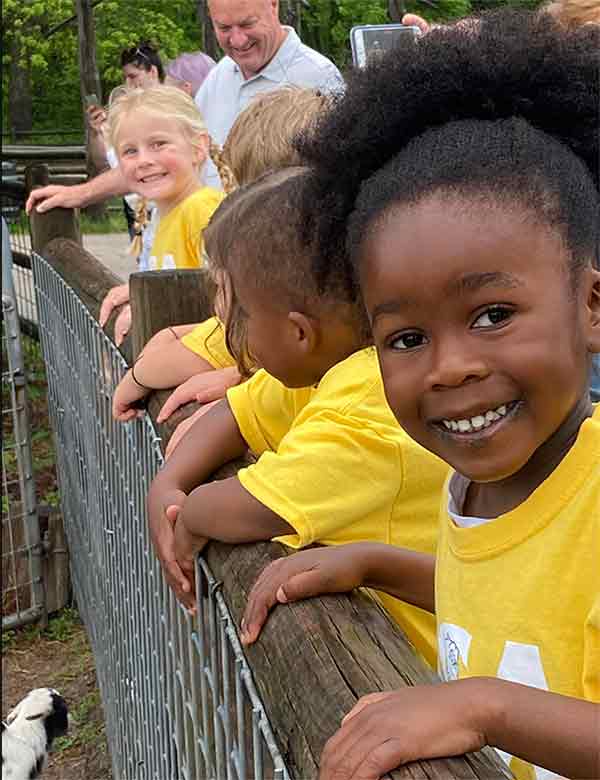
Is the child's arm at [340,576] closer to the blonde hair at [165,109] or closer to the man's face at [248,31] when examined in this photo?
the blonde hair at [165,109]

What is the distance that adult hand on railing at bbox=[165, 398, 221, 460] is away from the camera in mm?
2273

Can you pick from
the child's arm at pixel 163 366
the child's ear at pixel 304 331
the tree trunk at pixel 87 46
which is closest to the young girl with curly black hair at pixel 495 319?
the child's ear at pixel 304 331

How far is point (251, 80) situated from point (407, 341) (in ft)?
12.8

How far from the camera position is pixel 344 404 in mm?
1828

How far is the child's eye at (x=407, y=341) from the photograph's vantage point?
137 centimetres

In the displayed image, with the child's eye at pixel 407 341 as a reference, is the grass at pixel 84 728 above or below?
below

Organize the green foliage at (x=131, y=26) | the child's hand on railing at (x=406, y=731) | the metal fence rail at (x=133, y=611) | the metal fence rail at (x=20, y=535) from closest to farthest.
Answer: the child's hand on railing at (x=406, y=731) < the metal fence rail at (x=133, y=611) < the metal fence rail at (x=20, y=535) < the green foliage at (x=131, y=26)

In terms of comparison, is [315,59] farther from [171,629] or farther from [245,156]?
[171,629]

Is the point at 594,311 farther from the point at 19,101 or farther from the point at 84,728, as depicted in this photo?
the point at 19,101

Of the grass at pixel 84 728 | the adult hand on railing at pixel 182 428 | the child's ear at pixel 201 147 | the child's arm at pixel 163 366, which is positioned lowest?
the grass at pixel 84 728

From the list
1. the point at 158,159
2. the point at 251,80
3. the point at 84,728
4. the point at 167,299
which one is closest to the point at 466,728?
the point at 167,299

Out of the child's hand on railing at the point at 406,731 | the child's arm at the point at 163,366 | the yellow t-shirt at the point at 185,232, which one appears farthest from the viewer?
the yellow t-shirt at the point at 185,232

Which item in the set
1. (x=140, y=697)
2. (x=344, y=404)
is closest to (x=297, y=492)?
(x=344, y=404)

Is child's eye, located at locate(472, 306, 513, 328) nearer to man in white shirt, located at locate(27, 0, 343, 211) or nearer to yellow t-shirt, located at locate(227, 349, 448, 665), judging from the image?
yellow t-shirt, located at locate(227, 349, 448, 665)
